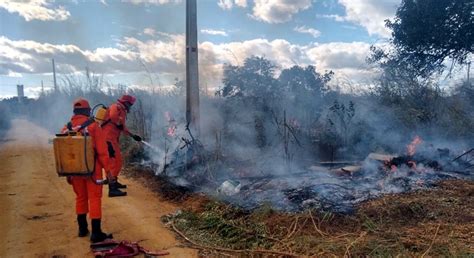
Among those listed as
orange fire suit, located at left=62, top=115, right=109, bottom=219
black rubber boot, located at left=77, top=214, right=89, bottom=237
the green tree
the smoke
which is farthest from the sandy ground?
the green tree

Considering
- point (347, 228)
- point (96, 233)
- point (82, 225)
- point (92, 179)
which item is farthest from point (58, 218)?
point (347, 228)

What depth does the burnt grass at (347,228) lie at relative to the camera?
428 cm

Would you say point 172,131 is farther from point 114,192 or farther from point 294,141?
point 294,141

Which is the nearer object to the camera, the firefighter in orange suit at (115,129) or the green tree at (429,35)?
the firefighter in orange suit at (115,129)

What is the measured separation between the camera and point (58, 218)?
578 cm

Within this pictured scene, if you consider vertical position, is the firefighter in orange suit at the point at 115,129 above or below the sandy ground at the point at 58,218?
above

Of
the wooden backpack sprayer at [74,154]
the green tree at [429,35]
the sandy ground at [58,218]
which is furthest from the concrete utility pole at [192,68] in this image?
the green tree at [429,35]

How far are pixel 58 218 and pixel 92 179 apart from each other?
60.4 inches

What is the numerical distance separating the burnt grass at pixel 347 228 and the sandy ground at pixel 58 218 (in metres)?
0.35

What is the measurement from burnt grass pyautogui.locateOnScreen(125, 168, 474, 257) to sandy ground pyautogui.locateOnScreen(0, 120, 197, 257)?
354mm

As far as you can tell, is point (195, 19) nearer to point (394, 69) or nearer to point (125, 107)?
point (125, 107)

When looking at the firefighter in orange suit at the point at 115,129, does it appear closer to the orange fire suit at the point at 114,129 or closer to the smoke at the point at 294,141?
the orange fire suit at the point at 114,129

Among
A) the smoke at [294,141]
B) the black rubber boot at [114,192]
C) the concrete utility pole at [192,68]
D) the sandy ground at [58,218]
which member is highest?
the concrete utility pole at [192,68]

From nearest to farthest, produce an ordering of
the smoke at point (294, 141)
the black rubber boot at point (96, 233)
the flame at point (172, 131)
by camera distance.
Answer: the black rubber boot at point (96, 233) → the smoke at point (294, 141) → the flame at point (172, 131)
